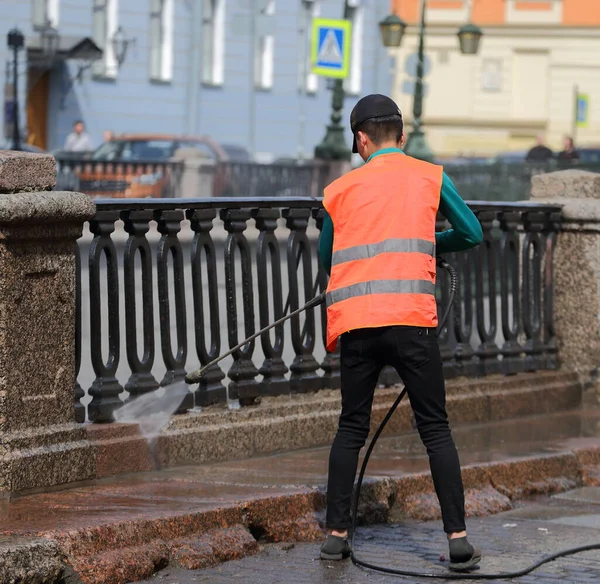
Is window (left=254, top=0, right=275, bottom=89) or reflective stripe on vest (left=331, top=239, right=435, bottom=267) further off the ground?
window (left=254, top=0, right=275, bottom=89)

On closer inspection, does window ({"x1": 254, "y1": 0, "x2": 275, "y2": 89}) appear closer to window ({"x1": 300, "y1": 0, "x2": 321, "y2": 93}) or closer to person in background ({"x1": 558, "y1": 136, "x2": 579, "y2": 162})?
window ({"x1": 300, "y1": 0, "x2": 321, "y2": 93})

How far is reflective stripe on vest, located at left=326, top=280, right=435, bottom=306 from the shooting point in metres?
5.50

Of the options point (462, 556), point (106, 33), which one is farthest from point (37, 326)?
point (106, 33)

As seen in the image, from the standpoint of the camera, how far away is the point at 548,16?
55531 mm

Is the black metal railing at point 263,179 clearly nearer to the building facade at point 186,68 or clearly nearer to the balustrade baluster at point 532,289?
the building facade at point 186,68

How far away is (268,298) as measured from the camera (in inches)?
311

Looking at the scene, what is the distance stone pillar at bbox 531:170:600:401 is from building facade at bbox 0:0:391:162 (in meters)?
19.4

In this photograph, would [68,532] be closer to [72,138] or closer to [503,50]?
[72,138]

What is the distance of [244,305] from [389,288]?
7.35 feet

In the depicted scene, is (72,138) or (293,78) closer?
(72,138)

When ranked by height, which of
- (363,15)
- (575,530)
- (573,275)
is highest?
(363,15)

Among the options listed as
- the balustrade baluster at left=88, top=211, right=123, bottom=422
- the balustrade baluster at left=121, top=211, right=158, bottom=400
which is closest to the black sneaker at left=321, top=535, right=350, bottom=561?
the balustrade baluster at left=88, top=211, right=123, bottom=422

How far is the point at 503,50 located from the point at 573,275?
46.8 metres

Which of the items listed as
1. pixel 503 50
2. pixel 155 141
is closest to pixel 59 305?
pixel 155 141
